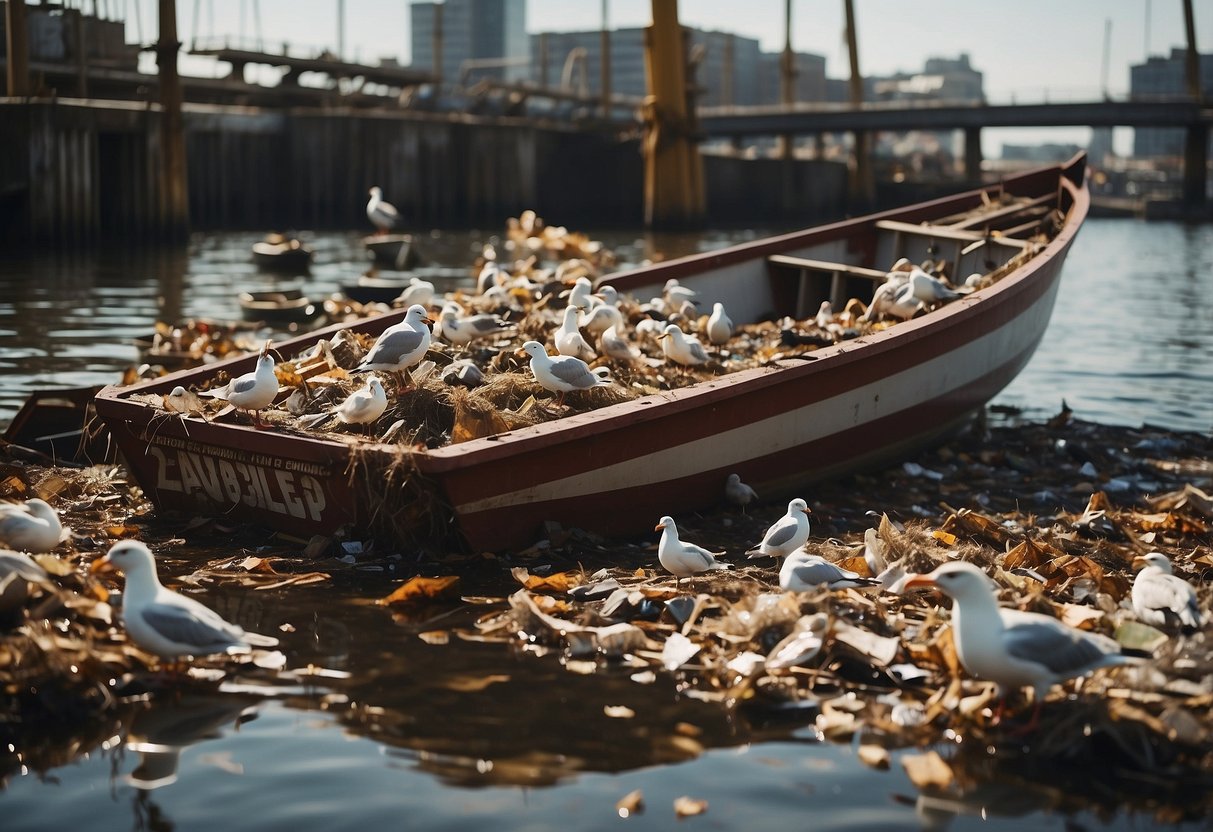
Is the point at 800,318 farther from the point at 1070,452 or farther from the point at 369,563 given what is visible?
the point at 369,563

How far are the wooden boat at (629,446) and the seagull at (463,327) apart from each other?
0.50 metres

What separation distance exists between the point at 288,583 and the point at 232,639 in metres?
1.46

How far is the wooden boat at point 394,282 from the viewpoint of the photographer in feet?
59.1

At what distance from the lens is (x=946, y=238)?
47.3ft

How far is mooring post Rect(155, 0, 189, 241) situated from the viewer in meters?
28.6

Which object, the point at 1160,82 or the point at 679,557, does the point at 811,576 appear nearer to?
the point at 679,557

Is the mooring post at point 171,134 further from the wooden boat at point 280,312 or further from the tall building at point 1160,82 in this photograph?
the tall building at point 1160,82

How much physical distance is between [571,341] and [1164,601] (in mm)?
4623

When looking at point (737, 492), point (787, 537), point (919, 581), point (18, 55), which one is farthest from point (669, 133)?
point (919, 581)

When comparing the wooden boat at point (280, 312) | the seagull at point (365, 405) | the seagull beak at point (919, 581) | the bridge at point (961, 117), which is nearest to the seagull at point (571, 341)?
the seagull at point (365, 405)

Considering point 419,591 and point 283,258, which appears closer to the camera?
point 419,591

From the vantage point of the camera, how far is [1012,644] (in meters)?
5.12

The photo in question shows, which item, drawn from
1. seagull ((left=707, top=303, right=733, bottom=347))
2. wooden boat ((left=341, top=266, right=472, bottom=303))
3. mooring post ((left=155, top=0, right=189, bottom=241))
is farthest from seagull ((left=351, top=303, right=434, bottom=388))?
mooring post ((left=155, top=0, right=189, bottom=241))

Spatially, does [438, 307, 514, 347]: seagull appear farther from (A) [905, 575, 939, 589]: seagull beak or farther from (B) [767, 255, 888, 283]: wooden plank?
(A) [905, 575, 939, 589]: seagull beak
